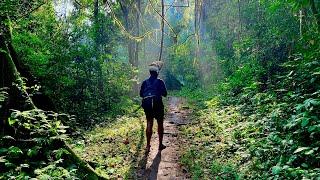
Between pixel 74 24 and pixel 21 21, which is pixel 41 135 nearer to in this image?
pixel 21 21

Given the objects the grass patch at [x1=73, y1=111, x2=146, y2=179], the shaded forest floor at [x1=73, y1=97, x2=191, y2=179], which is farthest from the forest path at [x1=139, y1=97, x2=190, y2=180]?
the grass patch at [x1=73, y1=111, x2=146, y2=179]

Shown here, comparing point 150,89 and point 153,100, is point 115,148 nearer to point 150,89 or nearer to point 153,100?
point 153,100

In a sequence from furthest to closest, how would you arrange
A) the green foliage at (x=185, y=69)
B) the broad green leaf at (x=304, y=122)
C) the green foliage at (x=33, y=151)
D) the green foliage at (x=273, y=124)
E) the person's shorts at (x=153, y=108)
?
the green foliage at (x=185, y=69)
the person's shorts at (x=153, y=108)
the green foliage at (x=273, y=124)
the broad green leaf at (x=304, y=122)
the green foliage at (x=33, y=151)

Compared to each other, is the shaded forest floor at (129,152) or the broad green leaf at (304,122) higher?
the broad green leaf at (304,122)

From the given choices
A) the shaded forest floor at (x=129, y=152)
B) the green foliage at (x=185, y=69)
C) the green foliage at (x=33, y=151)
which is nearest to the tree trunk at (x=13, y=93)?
the green foliage at (x=33, y=151)

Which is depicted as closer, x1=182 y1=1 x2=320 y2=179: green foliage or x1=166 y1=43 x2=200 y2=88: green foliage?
x1=182 y1=1 x2=320 y2=179: green foliage

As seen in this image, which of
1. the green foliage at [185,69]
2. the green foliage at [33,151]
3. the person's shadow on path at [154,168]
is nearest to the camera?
the green foliage at [33,151]

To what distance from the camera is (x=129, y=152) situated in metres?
9.01

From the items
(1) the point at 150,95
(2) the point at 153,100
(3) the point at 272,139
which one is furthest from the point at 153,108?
(3) the point at 272,139

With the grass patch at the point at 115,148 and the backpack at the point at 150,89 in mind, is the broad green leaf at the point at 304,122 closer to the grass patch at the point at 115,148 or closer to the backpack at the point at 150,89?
the grass patch at the point at 115,148

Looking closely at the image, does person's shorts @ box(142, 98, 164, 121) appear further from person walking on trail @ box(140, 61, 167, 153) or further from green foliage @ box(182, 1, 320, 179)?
green foliage @ box(182, 1, 320, 179)

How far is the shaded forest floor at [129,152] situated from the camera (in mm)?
7391

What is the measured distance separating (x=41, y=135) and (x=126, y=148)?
3.67m

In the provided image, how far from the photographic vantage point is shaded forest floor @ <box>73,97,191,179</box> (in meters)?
7.39
